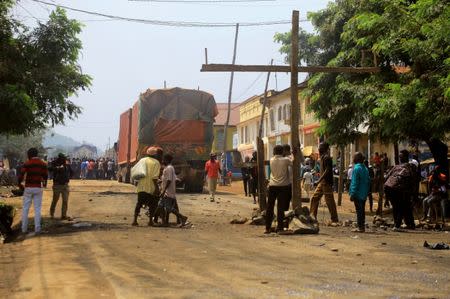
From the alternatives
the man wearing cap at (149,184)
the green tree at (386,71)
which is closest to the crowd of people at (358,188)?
the green tree at (386,71)

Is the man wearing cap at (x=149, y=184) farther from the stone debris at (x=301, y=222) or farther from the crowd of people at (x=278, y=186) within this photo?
the stone debris at (x=301, y=222)

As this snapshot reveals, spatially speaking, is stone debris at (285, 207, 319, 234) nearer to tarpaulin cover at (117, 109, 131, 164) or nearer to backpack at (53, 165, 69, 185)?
backpack at (53, 165, 69, 185)

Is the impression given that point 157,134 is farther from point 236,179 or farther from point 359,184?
point 236,179

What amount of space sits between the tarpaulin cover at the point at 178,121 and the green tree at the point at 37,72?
8321 mm

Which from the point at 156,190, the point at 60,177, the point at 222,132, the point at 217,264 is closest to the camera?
the point at 217,264

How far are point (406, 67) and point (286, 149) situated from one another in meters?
6.92

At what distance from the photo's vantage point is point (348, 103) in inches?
766

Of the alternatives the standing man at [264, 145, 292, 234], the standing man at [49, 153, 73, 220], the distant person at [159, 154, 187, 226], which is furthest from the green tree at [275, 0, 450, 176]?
the standing man at [49, 153, 73, 220]

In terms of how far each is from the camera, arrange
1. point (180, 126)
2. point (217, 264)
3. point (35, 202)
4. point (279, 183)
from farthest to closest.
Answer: point (180, 126), point (35, 202), point (279, 183), point (217, 264)

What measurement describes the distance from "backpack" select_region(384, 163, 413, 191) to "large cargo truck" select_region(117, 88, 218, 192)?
12.5 meters

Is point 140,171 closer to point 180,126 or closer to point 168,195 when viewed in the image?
point 168,195

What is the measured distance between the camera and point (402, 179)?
48.6 ft

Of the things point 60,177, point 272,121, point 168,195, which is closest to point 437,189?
point 168,195

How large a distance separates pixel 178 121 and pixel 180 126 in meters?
0.22
